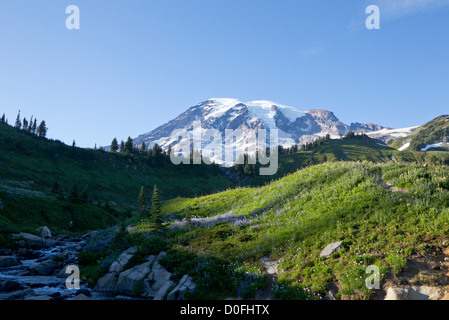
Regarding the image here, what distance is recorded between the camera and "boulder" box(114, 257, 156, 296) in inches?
566

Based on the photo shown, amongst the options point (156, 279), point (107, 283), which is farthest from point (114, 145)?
point (156, 279)

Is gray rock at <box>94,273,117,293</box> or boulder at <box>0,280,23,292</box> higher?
boulder at <box>0,280,23,292</box>

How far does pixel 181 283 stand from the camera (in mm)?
13016

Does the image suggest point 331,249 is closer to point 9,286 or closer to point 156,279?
point 156,279

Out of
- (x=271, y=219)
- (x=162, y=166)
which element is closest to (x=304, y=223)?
(x=271, y=219)

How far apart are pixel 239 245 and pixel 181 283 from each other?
4.68 meters

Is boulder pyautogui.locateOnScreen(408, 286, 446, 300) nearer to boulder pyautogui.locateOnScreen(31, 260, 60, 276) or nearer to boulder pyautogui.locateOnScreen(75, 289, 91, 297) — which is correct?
boulder pyautogui.locateOnScreen(75, 289, 91, 297)

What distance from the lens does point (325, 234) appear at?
46.5 feet

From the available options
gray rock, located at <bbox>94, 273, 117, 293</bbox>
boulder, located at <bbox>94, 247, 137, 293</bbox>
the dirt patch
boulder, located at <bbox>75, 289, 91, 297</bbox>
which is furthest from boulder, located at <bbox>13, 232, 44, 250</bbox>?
the dirt patch

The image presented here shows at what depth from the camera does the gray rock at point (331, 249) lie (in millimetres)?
12602

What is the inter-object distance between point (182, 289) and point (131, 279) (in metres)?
4.04

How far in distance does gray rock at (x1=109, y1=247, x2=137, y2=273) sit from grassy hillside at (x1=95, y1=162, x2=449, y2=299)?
1.03m
